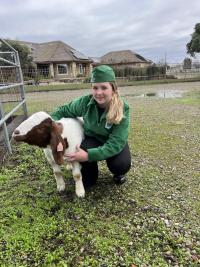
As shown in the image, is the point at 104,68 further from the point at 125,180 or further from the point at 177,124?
the point at 177,124

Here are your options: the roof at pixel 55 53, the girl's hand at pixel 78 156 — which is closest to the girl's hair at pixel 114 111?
the girl's hand at pixel 78 156

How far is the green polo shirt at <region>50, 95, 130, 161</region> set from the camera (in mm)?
2797

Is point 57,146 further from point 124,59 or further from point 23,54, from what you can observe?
point 124,59

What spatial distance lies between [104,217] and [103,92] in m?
1.18

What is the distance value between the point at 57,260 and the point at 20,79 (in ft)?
18.3

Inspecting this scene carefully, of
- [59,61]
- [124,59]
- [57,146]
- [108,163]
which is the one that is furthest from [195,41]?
[57,146]

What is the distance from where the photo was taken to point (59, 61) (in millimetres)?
39312

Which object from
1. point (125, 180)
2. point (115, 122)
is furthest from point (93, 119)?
point (125, 180)

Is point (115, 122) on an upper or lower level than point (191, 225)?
upper

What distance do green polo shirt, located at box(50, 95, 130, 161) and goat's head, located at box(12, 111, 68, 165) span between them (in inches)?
12.2

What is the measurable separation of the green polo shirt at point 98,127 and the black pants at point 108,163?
8cm

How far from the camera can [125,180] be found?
347 centimetres

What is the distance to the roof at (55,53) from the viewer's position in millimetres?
39609

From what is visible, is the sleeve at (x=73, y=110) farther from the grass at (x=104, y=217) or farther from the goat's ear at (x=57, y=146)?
the grass at (x=104, y=217)
